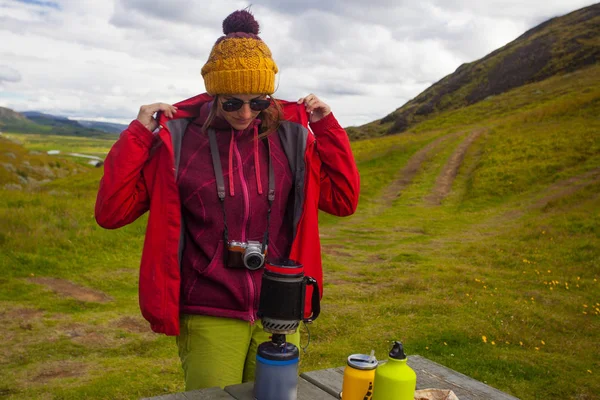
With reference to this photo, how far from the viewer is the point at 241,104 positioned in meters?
3.20

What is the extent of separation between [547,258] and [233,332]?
1199 cm

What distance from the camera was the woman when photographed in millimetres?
3135

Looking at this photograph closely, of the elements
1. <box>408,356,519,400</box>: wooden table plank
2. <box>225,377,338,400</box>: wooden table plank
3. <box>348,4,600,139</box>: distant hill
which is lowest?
<box>408,356,519,400</box>: wooden table plank

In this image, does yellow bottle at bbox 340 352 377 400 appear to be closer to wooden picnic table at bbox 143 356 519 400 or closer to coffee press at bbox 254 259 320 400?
coffee press at bbox 254 259 320 400

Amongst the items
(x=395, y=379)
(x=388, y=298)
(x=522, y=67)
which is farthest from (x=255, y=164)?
(x=522, y=67)

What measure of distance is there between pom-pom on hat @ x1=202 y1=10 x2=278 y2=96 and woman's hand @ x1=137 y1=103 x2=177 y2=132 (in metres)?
0.27

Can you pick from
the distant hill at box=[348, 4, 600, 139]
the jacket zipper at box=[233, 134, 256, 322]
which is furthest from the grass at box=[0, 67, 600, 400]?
the distant hill at box=[348, 4, 600, 139]

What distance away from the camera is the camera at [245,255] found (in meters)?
3.12

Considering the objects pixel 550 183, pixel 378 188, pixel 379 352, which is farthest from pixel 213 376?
pixel 378 188

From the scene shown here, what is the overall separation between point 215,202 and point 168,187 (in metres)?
0.29

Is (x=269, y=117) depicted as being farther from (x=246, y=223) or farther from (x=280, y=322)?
(x=280, y=322)

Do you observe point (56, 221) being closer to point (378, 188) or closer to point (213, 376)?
point (213, 376)

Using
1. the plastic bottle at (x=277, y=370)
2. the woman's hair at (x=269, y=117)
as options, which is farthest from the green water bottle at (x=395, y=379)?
the woman's hair at (x=269, y=117)

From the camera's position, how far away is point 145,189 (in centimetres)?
329
